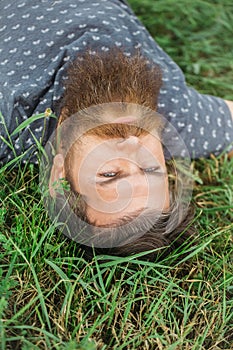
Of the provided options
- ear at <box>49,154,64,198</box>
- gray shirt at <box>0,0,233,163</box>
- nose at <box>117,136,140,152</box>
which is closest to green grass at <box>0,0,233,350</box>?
ear at <box>49,154,64,198</box>

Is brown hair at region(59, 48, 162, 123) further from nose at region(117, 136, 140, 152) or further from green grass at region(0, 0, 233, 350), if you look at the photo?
green grass at region(0, 0, 233, 350)

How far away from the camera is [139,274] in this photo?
76.7 inches

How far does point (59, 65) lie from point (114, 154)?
48cm

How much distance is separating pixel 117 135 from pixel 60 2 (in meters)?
0.71

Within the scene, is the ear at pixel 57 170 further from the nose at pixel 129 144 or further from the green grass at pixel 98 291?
the nose at pixel 129 144

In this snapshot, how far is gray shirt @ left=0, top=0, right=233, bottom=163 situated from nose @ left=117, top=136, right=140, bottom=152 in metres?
0.29

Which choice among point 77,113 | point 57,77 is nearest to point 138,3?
point 57,77

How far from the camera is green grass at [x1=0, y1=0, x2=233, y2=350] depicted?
5.68ft

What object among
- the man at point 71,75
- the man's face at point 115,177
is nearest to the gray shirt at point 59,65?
the man at point 71,75

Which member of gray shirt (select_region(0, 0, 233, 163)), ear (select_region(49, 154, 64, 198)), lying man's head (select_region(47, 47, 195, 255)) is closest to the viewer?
lying man's head (select_region(47, 47, 195, 255))

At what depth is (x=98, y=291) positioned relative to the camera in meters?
1.85

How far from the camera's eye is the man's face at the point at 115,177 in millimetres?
1877

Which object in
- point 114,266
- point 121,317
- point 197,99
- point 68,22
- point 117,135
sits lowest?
point 121,317

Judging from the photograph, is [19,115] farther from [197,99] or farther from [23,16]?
[197,99]
